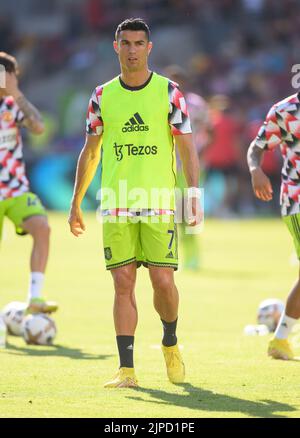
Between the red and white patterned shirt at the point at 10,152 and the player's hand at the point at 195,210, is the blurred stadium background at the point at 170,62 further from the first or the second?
the player's hand at the point at 195,210

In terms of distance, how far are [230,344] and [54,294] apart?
451 cm

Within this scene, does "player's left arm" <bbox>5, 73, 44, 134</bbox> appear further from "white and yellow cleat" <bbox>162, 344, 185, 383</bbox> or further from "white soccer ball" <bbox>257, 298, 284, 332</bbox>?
"white and yellow cleat" <bbox>162, 344, 185, 383</bbox>

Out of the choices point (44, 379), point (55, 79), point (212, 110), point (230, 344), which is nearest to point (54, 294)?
point (230, 344)

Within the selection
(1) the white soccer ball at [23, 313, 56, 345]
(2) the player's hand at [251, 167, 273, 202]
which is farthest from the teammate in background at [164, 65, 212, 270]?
(2) the player's hand at [251, 167, 273, 202]

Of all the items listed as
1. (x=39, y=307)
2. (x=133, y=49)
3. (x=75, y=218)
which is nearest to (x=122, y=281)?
(x=75, y=218)

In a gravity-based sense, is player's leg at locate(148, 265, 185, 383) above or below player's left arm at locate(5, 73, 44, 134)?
below

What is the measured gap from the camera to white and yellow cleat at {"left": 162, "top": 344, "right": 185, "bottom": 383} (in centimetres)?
848

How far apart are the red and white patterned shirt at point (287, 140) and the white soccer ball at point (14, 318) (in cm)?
294

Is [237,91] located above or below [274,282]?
above

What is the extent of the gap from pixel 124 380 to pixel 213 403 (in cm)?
85

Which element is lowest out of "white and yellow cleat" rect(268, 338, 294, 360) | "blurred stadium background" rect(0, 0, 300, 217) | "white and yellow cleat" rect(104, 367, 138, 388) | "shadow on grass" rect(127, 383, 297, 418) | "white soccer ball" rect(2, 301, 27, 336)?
"shadow on grass" rect(127, 383, 297, 418)

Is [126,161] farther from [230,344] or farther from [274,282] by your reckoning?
[274,282]

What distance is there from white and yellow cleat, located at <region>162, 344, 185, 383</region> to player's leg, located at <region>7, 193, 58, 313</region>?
2701 mm
